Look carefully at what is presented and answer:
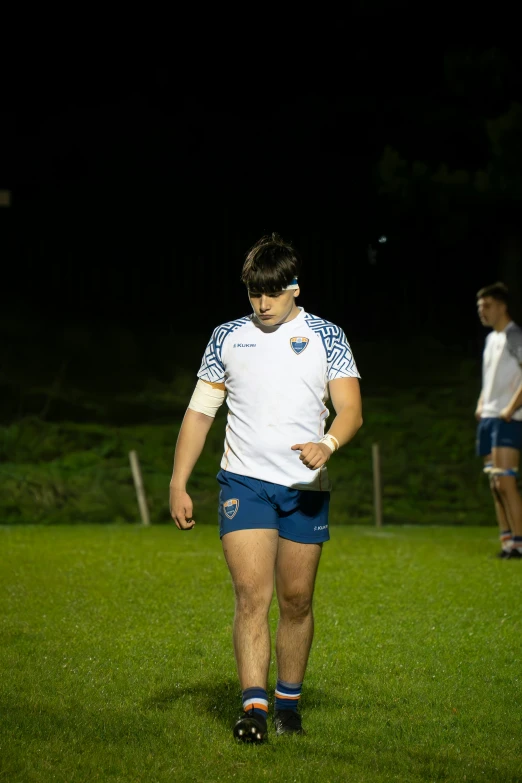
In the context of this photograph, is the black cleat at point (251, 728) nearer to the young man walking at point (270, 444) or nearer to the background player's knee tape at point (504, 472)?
the young man walking at point (270, 444)

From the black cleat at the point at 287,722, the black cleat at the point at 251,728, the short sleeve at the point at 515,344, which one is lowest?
the black cleat at the point at 287,722

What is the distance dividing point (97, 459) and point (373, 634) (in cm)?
1442

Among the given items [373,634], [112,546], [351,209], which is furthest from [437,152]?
[373,634]

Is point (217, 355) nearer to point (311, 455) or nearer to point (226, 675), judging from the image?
Answer: point (311, 455)

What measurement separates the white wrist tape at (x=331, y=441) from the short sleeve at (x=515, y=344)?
22.8 ft

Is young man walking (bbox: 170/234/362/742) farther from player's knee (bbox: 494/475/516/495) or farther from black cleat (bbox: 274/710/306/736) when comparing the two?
player's knee (bbox: 494/475/516/495)

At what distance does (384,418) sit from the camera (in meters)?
25.3

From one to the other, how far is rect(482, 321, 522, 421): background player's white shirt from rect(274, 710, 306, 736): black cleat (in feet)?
22.6

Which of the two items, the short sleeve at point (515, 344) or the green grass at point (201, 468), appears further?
the green grass at point (201, 468)

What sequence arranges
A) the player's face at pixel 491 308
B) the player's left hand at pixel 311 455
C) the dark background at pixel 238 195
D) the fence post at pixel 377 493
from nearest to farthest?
the player's left hand at pixel 311 455 < the player's face at pixel 491 308 < the fence post at pixel 377 493 < the dark background at pixel 238 195

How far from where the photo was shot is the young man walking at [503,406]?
11.9 metres

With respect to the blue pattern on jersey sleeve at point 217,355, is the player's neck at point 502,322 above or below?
below

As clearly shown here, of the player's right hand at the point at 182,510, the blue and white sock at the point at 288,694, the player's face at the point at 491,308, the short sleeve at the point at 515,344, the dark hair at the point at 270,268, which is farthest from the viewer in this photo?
the player's face at the point at 491,308

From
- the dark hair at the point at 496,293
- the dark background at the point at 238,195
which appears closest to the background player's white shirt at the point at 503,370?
the dark hair at the point at 496,293
